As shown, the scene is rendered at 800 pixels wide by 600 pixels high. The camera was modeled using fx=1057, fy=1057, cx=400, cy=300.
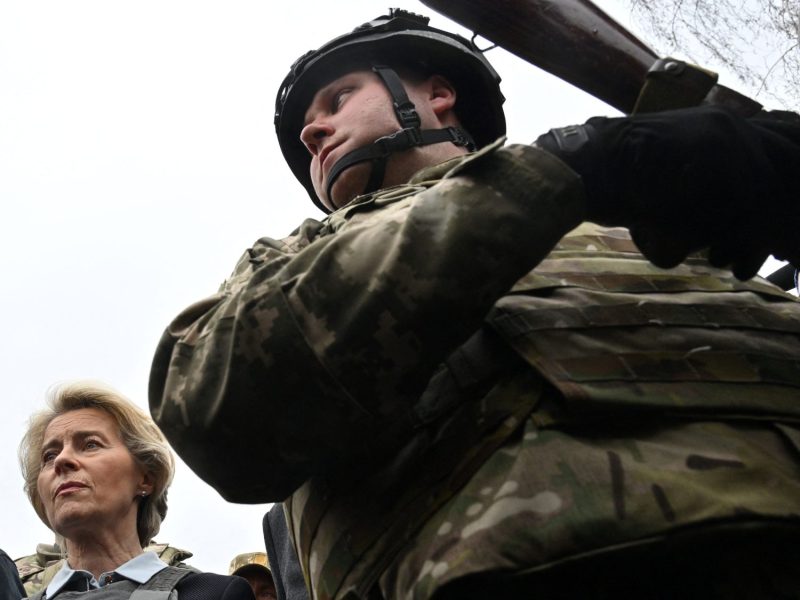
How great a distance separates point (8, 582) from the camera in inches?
138

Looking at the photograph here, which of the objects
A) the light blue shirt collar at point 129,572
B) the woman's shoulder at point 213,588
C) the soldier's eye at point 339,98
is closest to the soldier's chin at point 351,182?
the soldier's eye at point 339,98

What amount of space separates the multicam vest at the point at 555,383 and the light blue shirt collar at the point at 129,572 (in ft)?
5.36

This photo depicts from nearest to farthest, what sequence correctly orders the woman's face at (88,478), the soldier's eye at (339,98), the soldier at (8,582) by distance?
the soldier's eye at (339,98) → the soldier at (8,582) → the woman's face at (88,478)

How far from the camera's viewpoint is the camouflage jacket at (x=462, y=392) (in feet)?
5.69

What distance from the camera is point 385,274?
5.89ft

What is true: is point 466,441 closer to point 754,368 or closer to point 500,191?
point 500,191

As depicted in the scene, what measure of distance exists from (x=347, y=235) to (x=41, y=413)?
9.36ft

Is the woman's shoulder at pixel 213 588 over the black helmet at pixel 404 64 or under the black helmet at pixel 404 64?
under

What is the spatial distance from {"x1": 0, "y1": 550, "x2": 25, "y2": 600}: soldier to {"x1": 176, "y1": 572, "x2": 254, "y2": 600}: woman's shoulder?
1.80 ft

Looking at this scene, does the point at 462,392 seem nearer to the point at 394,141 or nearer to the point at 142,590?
the point at 394,141

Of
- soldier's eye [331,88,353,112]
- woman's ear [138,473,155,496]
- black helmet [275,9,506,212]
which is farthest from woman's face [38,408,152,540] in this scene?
soldier's eye [331,88,353,112]

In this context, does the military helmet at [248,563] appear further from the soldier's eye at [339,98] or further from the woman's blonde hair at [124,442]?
the soldier's eye at [339,98]

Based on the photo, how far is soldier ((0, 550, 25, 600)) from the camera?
3.48m

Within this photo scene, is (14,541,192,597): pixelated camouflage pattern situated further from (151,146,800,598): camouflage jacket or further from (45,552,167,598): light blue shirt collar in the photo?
(151,146,800,598): camouflage jacket
